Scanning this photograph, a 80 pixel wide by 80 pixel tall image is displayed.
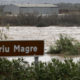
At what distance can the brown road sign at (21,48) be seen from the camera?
241 inches

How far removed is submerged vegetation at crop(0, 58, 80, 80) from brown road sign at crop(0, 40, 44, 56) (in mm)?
203

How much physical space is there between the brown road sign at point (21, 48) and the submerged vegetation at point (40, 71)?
203mm

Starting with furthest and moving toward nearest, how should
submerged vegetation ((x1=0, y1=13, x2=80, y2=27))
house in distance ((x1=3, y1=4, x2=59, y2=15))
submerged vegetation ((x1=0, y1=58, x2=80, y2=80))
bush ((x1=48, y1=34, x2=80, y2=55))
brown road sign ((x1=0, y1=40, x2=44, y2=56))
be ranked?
house in distance ((x1=3, y1=4, x2=59, y2=15)), submerged vegetation ((x1=0, y1=13, x2=80, y2=27)), bush ((x1=48, y1=34, x2=80, y2=55)), brown road sign ((x1=0, y1=40, x2=44, y2=56)), submerged vegetation ((x1=0, y1=58, x2=80, y2=80))

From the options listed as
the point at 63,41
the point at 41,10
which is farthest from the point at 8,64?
the point at 41,10

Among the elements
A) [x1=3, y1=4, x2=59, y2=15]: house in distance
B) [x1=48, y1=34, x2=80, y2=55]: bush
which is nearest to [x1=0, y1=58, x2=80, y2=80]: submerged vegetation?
[x1=48, y1=34, x2=80, y2=55]: bush

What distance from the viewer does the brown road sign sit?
241 inches

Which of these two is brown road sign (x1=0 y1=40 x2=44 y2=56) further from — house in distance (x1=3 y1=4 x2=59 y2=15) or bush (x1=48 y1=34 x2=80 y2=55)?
house in distance (x1=3 y1=4 x2=59 y2=15)

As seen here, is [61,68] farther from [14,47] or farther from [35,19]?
[35,19]

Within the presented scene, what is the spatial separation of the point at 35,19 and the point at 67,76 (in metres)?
31.0

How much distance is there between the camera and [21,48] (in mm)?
6156

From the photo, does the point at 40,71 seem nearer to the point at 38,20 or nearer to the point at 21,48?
the point at 21,48

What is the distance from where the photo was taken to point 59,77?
5.96 meters

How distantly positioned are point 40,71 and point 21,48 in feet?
1.65

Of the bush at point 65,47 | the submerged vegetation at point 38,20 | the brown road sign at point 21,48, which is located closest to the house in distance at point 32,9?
the submerged vegetation at point 38,20
